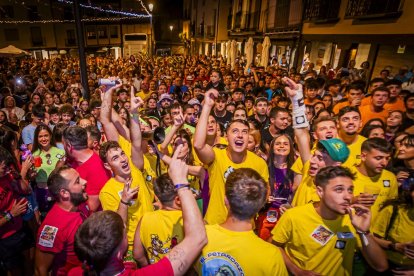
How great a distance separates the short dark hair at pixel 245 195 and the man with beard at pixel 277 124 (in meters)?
3.23

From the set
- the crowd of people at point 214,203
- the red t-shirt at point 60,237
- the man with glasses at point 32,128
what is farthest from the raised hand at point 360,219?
the man with glasses at point 32,128

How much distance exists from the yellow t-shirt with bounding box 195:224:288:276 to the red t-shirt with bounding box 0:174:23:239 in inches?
106

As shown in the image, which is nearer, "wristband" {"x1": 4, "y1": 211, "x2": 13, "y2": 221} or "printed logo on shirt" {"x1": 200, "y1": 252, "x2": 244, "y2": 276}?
"printed logo on shirt" {"x1": 200, "y1": 252, "x2": 244, "y2": 276}

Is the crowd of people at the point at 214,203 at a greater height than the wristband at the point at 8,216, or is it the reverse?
the crowd of people at the point at 214,203

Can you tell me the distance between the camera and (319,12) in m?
13.9

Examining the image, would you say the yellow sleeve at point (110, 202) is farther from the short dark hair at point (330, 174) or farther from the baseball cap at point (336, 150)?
the baseball cap at point (336, 150)

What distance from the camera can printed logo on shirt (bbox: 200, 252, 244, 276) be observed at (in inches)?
78.7

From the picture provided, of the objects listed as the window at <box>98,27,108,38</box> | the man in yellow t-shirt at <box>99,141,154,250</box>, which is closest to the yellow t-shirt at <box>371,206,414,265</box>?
the man in yellow t-shirt at <box>99,141,154,250</box>

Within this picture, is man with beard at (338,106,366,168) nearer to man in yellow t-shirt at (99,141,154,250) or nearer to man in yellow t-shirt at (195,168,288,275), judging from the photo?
man in yellow t-shirt at (195,168,288,275)

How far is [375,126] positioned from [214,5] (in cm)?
3614

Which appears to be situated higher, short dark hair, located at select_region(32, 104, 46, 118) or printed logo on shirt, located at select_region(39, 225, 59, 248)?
short dark hair, located at select_region(32, 104, 46, 118)

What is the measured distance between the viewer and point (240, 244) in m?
2.01

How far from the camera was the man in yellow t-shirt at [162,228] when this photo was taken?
8.29 feet

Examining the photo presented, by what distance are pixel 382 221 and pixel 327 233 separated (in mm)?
1128
